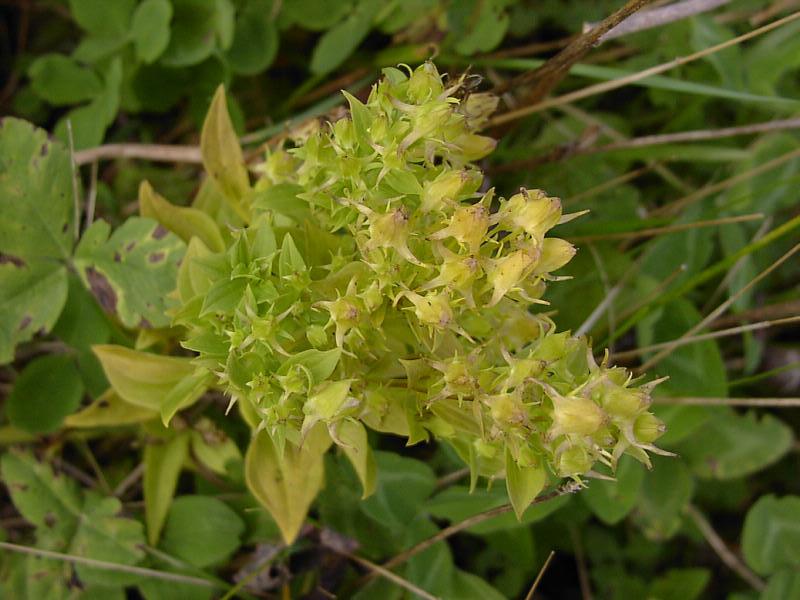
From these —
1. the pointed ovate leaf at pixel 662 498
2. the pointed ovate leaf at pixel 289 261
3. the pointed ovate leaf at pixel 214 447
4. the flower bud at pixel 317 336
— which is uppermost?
the pointed ovate leaf at pixel 289 261

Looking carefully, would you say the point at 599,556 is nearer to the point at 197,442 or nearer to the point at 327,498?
the point at 327,498

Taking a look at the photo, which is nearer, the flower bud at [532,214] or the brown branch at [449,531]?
the flower bud at [532,214]

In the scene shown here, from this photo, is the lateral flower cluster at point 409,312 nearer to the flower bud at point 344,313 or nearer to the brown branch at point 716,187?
the flower bud at point 344,313

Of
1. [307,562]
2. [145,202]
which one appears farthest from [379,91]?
[307,562]

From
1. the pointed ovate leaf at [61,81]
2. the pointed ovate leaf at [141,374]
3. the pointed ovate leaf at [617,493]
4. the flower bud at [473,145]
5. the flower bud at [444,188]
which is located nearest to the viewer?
the flower bud at [444,188]

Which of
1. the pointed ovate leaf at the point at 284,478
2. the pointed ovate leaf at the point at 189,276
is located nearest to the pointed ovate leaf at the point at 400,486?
the pointed ovate leaf at the point at 284,478

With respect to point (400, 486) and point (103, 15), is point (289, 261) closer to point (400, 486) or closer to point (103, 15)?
point (400, 486)

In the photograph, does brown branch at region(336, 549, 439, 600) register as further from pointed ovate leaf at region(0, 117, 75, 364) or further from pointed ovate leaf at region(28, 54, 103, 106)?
pointed ovate leaf at region(28, 54, 103, 106)

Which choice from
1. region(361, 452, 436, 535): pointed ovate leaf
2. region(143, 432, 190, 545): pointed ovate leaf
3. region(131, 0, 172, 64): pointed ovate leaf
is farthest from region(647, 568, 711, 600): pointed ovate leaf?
region(131, 0, 172, 64): pointed ovate leaf
